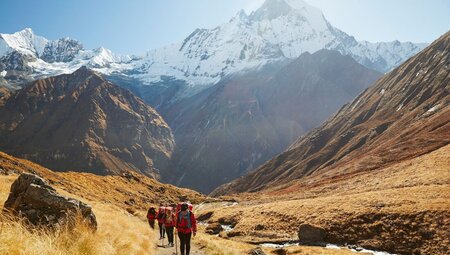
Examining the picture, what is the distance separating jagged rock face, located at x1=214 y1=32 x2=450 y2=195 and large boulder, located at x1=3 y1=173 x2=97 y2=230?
9856 centimetres

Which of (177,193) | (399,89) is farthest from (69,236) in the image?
(399,89)

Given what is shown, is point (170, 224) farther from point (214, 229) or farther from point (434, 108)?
point (434, 108)

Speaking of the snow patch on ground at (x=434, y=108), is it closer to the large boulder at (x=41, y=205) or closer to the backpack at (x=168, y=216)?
the backpack at (x=168, y=216)

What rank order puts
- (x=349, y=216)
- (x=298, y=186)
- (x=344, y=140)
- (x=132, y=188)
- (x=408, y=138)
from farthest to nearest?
(x=344, y=140) → (x=132, y=188) → (x=298, y=186) → (x=408, y=138) → (x=349, y=216)

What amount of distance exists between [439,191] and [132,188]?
346ft

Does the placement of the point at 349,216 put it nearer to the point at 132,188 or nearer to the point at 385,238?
the point at 385,238

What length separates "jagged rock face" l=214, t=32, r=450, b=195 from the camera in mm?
108812

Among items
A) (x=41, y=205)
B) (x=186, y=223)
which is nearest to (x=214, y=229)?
(x=186, y=223)

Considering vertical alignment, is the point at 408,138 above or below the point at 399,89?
below

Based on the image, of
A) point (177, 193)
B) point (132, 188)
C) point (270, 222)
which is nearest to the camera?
point (270, 222)

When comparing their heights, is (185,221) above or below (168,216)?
above

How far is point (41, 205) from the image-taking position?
40.2 feet

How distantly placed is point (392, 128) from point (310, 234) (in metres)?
115

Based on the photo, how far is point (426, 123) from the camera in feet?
389
